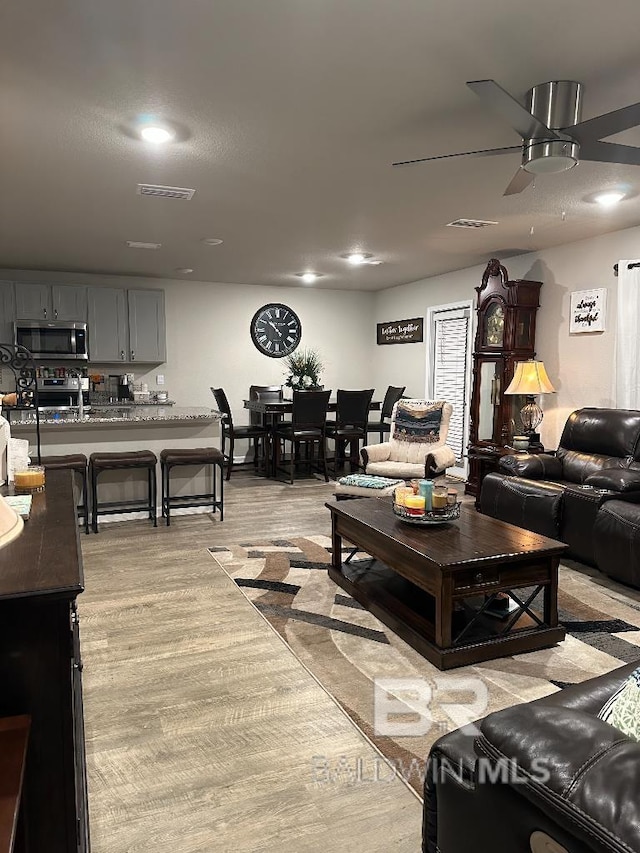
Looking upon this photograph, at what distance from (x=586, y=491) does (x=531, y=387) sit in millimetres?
1510

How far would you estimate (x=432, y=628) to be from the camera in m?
2.77

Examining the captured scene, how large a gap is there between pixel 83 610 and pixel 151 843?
1.75 meters

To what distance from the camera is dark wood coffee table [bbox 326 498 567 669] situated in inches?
102

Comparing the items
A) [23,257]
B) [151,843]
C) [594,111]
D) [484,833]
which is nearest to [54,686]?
[151,843]

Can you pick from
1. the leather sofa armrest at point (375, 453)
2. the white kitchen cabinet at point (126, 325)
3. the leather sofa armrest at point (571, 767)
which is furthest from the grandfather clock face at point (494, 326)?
the leather sofa armrest at point (571, 767)

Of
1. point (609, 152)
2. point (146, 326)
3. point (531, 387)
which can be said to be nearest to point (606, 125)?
point (609, 152)

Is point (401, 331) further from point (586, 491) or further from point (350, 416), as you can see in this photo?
point (586, 491)

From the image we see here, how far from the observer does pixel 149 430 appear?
5.26 metres

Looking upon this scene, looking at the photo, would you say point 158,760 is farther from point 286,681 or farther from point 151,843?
point 286,681

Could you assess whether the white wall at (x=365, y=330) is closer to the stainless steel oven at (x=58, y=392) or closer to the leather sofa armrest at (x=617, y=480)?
the stainless steel oven at (x=58, y=392)

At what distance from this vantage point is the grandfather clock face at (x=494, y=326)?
233 inches

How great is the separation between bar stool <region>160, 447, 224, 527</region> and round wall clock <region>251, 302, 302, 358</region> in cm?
337

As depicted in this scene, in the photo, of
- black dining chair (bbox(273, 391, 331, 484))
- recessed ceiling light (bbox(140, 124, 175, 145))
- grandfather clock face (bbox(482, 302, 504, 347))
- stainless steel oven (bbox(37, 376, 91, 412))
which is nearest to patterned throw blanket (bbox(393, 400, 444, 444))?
grandfather clock face (bbox(482, 302, 504, 347))

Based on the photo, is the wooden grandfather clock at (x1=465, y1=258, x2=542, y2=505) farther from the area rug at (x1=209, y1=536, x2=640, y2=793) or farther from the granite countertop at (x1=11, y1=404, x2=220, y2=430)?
the granite countertop at (x1=11, y1=404, x2=220, y2=430)
